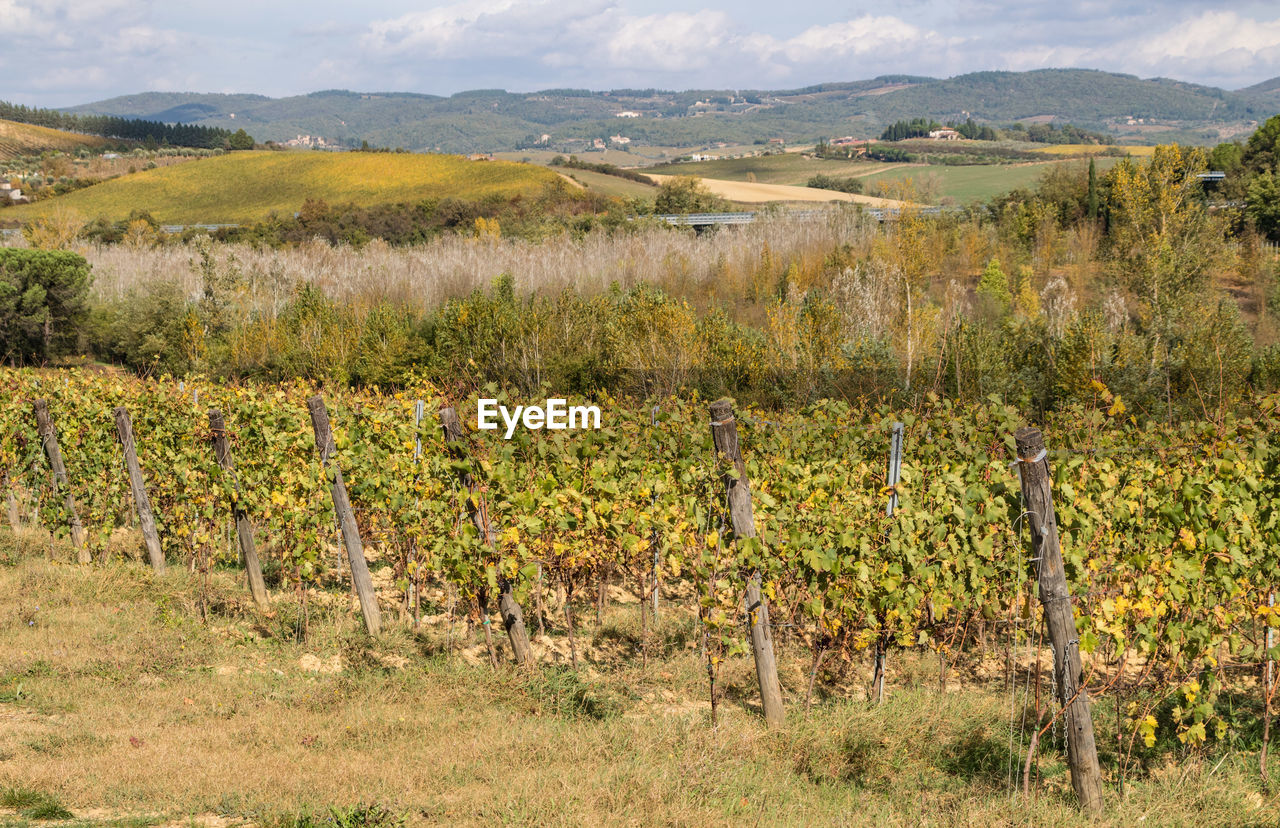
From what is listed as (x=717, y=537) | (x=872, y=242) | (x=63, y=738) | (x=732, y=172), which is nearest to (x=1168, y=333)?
(x=872, y=242)

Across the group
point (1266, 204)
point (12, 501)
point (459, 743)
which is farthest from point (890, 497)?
point (1266, 204)

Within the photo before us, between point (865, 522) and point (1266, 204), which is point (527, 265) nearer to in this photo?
point (865, 522)

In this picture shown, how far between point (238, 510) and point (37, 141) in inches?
4868

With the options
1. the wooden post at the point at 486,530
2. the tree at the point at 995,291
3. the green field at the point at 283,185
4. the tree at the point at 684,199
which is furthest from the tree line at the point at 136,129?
the wooden post at the point at 486,530

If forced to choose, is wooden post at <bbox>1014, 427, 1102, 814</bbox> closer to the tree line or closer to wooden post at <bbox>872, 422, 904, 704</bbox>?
wooden post at <bbox>872, 422, 904, 704</bbox>

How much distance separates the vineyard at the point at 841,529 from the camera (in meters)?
4.46

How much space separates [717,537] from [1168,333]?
15872mm

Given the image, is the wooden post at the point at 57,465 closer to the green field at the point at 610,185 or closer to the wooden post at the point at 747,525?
the wooden post at the point at 747,525

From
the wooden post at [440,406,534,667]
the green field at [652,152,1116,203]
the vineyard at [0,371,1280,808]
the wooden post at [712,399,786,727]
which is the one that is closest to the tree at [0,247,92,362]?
the vineyard at [0,371,1280,808]

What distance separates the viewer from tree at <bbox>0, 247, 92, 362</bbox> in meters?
25.9

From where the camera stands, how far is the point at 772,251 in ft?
96.9

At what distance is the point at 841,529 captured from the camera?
4.90 m

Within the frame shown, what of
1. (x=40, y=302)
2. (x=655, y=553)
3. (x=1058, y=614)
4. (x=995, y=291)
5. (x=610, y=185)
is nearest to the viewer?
(x=1058, y=614)

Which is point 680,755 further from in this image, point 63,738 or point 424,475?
point 63,738
